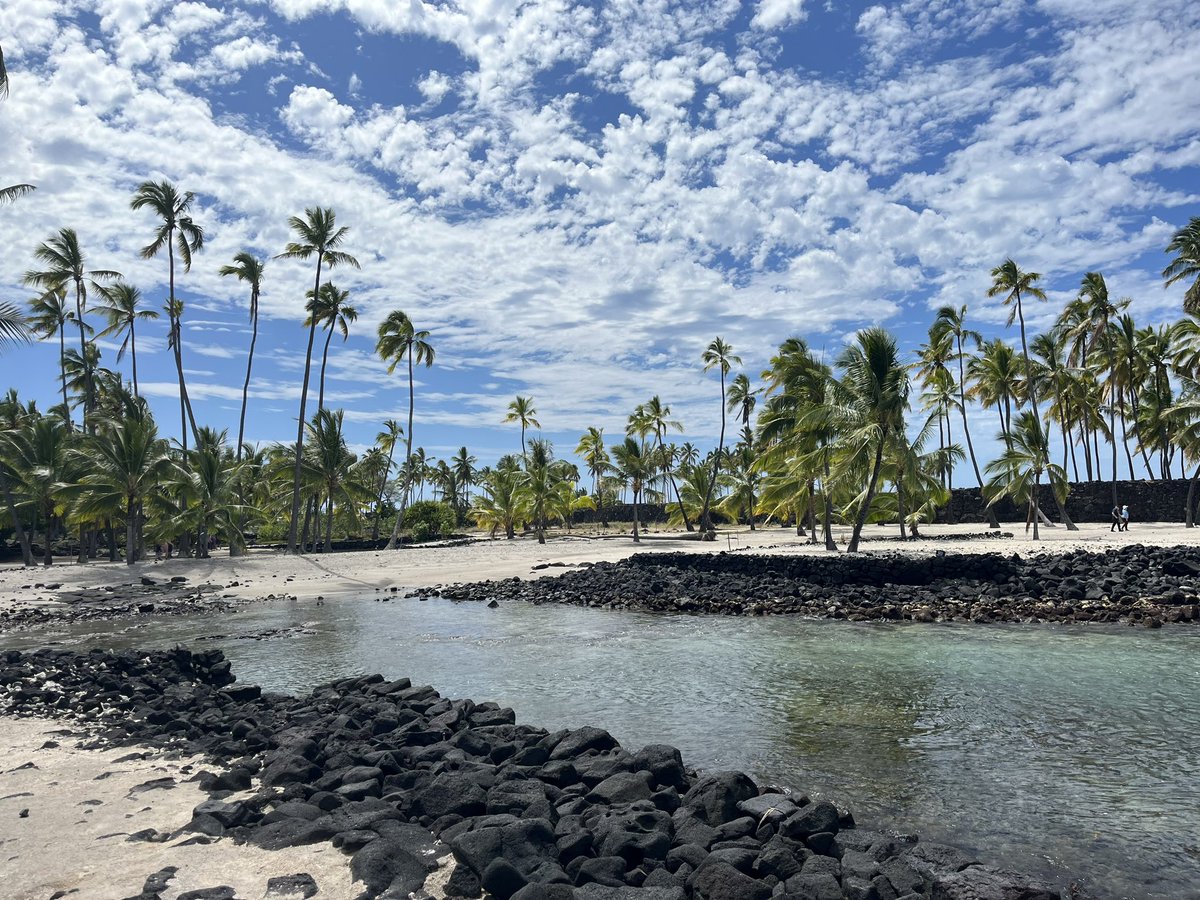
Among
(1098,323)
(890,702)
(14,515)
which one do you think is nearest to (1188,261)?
(1098,323)

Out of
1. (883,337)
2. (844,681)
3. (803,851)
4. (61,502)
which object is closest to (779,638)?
(844,681)

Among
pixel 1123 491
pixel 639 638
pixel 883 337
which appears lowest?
pixel 639 638

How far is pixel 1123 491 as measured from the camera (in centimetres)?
4256

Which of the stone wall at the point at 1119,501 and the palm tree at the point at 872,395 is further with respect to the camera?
the stone wall at the point at 1119,501

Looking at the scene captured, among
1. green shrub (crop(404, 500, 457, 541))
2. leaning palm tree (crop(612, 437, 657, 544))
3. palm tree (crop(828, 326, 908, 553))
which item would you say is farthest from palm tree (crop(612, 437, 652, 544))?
palm tree (crop(828, 326, 908, 553))

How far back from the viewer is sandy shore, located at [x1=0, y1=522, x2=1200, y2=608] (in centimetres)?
2973

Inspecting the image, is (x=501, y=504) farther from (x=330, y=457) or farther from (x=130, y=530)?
(x=130, y=530)

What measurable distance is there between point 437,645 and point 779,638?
781cm

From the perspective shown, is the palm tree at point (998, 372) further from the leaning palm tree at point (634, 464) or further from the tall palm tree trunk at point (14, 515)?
the tall palm tree trunk at point (14, 515)

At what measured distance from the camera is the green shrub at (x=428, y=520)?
60.2 metres

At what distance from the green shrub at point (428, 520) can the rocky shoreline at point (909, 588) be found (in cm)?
3054

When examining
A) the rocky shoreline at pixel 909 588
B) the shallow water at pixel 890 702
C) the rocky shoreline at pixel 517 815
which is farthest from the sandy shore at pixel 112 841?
A: the rocky shoreline at pixel 909 588

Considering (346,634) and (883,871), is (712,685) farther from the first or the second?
(346,634)

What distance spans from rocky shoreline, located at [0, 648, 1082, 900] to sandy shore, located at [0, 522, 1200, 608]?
857 inches
